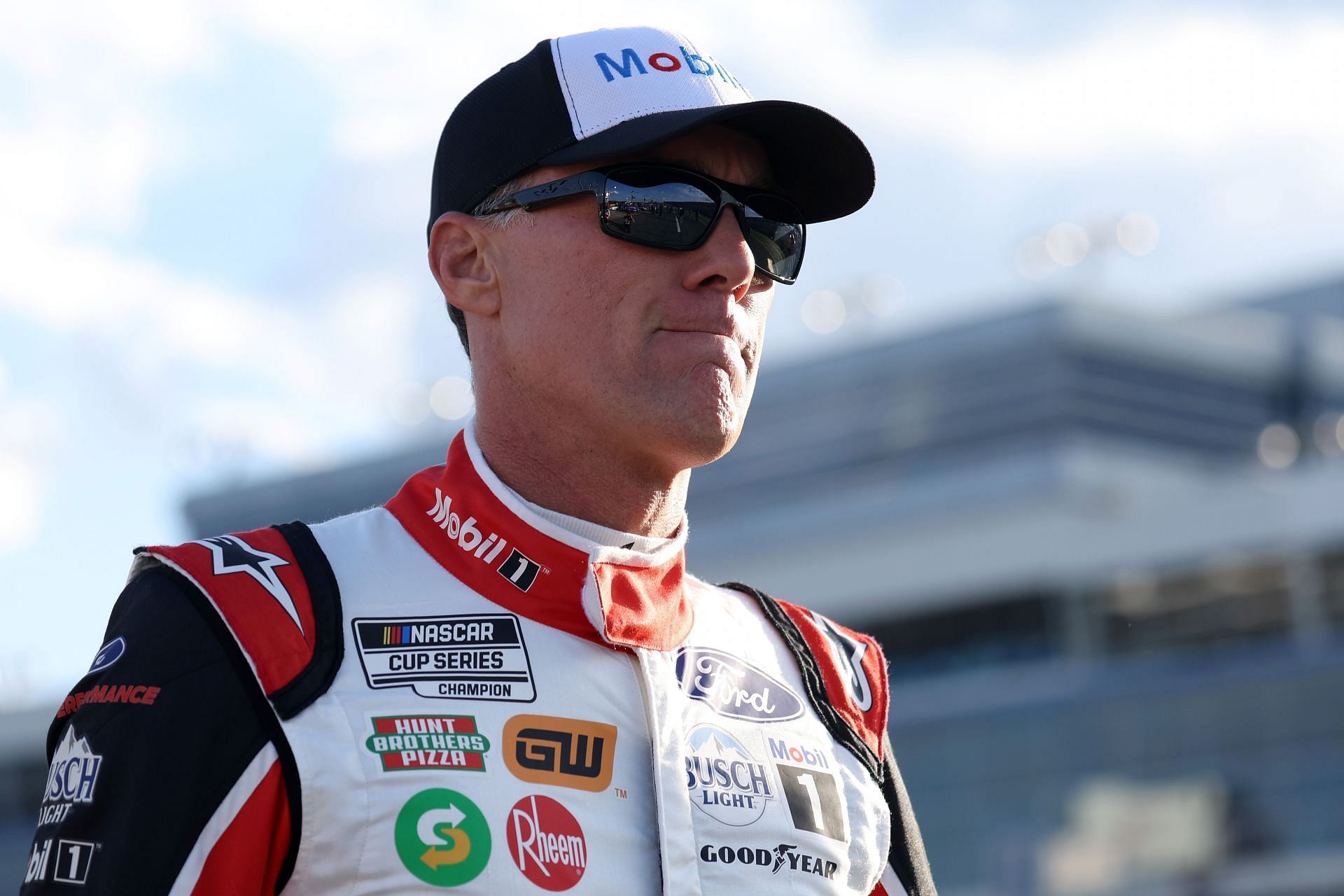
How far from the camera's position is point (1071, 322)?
54.1 metres

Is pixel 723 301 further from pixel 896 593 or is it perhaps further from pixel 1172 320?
pixel 1172 320

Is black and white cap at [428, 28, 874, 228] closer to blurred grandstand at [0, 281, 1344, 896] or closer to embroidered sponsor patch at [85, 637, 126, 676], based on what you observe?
embroidered sponsor patch at [85, 637, 126, 676]

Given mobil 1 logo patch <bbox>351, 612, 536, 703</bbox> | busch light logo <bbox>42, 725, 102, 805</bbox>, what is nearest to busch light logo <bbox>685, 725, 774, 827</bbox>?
mobil 1 logo patch <bbox>351, 612, 536, 703</bbox>

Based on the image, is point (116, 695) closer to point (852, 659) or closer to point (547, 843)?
point (547, 843)

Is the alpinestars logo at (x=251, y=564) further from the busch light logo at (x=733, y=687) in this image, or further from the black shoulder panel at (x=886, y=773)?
the black shoulder panel at (x=886, y=773)

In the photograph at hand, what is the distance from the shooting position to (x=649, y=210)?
8.30ft

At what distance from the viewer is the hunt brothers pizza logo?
7.29 ft

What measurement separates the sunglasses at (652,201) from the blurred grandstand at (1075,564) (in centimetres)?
2786

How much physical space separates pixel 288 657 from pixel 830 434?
2147 inches

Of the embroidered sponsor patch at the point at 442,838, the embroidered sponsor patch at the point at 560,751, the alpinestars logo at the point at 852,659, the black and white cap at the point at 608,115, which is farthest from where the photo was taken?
the alpinestars logo at the point at 852,659

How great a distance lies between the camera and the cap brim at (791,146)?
249 centimetres

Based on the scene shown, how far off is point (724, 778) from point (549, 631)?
30 cm

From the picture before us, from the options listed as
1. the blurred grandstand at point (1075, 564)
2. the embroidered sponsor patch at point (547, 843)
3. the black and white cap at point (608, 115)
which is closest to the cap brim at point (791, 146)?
the black and white cap at point (608, 115)

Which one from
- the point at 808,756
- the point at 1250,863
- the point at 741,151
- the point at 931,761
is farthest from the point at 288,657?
the point at 931,761
